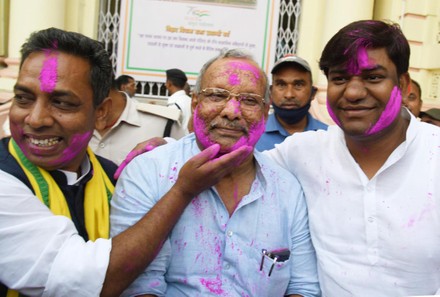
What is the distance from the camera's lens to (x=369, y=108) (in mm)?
2230

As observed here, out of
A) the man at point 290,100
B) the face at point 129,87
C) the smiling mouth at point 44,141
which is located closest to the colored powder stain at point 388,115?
the smiling mouth at point 44,141

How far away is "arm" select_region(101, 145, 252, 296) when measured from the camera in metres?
1.78

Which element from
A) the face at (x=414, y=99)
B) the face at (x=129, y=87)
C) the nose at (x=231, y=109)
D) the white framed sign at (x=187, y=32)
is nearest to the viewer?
the nose at (x=231, y=109)

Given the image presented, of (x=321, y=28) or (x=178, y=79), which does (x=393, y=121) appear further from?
(x=321, y=28)

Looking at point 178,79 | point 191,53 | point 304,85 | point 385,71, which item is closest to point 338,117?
point 385,71

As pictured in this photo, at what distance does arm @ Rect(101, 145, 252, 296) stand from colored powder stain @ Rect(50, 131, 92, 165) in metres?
0.42

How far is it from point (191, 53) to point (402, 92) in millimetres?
6003

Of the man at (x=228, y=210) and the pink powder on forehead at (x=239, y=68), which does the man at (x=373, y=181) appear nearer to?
the man at (x=228, y=210)

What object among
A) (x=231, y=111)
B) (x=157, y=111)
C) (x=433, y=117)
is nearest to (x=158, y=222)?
(x=231, y=111)

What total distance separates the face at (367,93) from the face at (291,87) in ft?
5.13

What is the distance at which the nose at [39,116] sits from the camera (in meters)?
1.88

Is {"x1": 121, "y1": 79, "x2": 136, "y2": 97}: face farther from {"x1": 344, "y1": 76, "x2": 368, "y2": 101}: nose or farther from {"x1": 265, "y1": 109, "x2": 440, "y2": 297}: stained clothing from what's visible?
{"x1": 344, "y1": 76, "x2": 368, "y2": 101}: nose

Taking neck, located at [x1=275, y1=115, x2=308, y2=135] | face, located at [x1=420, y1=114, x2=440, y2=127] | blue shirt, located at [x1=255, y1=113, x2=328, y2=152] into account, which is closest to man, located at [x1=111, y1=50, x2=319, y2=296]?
blue shirt, located at [x1=255, y1=113, x2=328, y2=152]

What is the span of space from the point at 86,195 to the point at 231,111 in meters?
0.74
